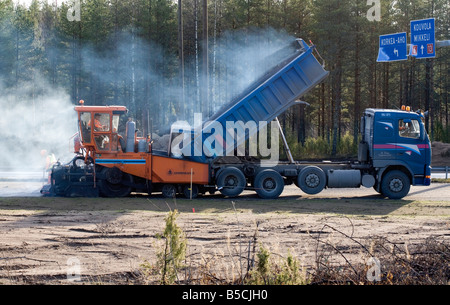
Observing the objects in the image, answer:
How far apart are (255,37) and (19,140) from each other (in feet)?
64.2

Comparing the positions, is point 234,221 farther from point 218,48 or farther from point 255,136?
point 218,48

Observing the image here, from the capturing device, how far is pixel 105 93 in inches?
1713

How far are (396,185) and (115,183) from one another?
9.43 m

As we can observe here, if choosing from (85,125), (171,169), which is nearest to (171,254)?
(171,169)

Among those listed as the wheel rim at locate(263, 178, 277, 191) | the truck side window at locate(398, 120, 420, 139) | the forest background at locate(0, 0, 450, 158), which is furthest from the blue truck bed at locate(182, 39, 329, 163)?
the forest background at locate(0, 0, 450, 158)

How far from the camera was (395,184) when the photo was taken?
1661cm

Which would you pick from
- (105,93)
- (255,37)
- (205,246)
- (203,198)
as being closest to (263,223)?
(205,246)

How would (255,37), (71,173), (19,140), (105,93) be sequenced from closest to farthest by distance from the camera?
(71,173) < (19,140) < (255,37) < (105,93)

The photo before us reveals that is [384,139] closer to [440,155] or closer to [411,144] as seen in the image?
[411,144]

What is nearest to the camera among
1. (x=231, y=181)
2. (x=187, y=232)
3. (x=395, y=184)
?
(x=187, y=232)

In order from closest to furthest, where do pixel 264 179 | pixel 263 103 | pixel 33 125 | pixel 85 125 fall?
pixel 85 125
pixel 263 103
pixel 264 179
pixel 33 125

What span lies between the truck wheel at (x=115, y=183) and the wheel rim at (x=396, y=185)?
8.77 m

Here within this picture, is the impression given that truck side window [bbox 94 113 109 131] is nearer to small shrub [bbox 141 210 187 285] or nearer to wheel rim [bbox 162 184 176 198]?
wheel rim [bbox 162 184 176 198]

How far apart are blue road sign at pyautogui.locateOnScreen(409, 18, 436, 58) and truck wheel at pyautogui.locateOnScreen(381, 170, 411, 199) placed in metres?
7.52
